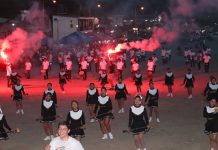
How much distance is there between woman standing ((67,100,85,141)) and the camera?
1205cm

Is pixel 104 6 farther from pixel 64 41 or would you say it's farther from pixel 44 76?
pixel 44 76

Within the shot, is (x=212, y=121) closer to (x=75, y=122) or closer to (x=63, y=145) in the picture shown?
(x=75, y=122)

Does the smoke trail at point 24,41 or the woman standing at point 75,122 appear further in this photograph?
the smoke trail at point 24,41

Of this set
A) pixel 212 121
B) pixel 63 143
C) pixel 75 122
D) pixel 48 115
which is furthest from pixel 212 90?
pixel 63 143

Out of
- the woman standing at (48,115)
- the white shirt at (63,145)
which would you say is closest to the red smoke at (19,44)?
the woman standing at (48,115)

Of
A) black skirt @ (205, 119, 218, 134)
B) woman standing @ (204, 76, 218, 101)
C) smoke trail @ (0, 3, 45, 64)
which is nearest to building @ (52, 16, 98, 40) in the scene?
smoke trail @ (0, 3, 45, 64)

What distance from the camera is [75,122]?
12.1m

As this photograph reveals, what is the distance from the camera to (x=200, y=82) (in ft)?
90.8

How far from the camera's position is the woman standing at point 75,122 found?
1205 centimetres

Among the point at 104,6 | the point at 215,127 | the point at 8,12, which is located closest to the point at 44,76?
the point at 215,127

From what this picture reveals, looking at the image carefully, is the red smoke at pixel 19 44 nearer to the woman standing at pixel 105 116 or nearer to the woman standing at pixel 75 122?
the woman standing at pixel 105 116

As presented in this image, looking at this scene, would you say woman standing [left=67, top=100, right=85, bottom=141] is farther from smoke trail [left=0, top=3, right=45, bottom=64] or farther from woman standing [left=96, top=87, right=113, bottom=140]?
smoke trail [left=0, top=3, right=45, bottom=64]

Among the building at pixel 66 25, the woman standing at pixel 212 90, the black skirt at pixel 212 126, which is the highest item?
the building at pixel 66 25

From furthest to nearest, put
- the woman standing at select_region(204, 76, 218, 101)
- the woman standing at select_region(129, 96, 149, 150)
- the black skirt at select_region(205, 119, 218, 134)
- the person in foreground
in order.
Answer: the woman standing at select_region(204, 76, 218, 101) < the woman standing at select_region(129, 96, 149, 150) < the black skirt at select_region(205, 119, 218, 134) < the person in foreground
